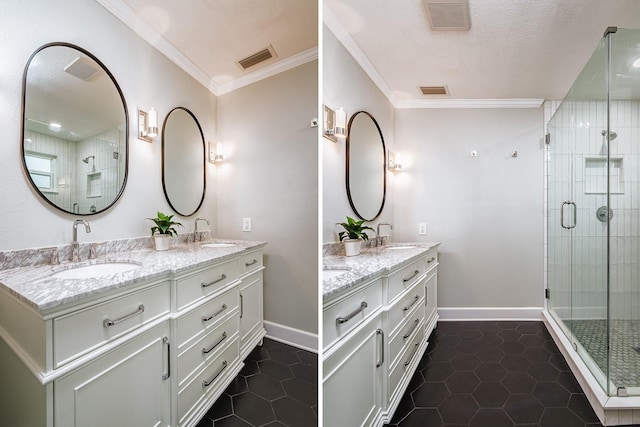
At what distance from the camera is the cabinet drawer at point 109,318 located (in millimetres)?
325

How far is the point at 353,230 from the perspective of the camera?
0.54 m

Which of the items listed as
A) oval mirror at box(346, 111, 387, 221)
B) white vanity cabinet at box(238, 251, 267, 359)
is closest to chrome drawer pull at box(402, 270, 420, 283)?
oval mirror at box(346, 111, 387, 221)

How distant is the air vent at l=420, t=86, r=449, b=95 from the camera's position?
0.71 metres

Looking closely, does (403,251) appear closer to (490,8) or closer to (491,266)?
(491,266)

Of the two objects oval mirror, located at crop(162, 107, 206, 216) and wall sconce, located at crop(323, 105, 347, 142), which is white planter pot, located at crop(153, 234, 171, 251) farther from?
wall sconce, located at crop(323, 105, 347, 142)

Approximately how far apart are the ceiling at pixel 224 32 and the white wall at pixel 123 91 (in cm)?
2

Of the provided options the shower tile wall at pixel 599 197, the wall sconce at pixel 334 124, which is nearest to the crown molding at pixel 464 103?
the shower tile wall at pixel 599 197

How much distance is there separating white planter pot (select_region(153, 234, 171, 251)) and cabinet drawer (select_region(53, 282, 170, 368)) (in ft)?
0.16

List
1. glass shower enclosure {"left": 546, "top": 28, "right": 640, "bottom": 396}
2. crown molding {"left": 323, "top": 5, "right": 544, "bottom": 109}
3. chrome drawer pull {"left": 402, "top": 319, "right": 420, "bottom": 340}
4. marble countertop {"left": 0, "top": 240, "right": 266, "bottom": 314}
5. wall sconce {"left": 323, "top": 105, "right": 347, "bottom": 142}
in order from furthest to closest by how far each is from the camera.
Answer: chrome drawer pull {"left": 402, "top": 319, "right": 420, "bottom": 340}, glass shower enclosure {"left": 546, "top": 28, "right": 640, "bottom": 396}, crown molding {"left": 323, "top": 5, "right": 544, "bottom": 109}, wall sconce {"left": 323, "top": 105, "right": 347, "bottom": 142}, marble countertop {"left": 0, "top": 240, "right": 266, "bottom": 314}

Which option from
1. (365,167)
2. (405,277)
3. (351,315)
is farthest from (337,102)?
(405,277)

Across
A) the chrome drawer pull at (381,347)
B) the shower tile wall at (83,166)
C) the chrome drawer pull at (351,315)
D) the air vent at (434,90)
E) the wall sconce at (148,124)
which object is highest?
the air vent at (434,90)

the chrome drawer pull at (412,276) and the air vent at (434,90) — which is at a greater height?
the air vent at (434,90)

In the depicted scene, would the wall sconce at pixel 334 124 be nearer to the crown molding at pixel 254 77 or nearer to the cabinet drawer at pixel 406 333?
the crown molding at pixel 254 77

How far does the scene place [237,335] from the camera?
0.39m
